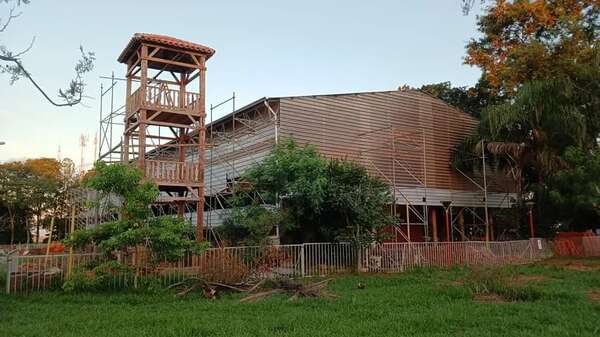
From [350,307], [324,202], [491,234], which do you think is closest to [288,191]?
[324,202]

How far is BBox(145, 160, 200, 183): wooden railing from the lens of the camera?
1802 centimetres

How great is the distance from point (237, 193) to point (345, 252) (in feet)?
15.7

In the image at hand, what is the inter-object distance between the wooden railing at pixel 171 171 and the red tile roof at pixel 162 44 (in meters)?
4.06

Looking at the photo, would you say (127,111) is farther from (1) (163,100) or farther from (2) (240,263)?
(2) (240,263)

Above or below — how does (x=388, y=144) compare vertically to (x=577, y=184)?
above

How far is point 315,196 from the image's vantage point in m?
17.3

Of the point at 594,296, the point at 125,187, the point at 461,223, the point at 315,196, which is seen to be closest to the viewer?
the point at 594,296

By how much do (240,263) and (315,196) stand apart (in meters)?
4.16

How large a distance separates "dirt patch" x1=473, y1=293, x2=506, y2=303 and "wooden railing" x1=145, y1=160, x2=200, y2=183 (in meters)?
10.7

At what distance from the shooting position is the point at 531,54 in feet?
74.8

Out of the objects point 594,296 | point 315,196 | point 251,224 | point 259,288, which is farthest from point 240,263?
point 594,296

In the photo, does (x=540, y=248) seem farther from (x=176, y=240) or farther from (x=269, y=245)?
(x=176, y=240)

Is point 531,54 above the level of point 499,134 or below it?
above

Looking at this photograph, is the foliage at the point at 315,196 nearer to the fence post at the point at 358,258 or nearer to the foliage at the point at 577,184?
the fence post at the point at 358,258
